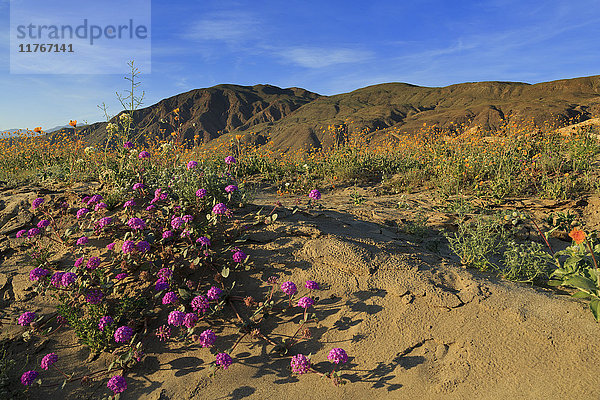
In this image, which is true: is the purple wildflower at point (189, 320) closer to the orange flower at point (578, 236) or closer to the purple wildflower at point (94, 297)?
the purple wildflower at point (94, 297)

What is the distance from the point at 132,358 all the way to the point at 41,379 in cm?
73

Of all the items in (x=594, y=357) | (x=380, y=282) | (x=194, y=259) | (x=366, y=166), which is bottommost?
(x=594, y=357)

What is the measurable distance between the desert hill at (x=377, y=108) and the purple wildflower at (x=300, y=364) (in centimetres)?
5852

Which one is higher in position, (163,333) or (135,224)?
(135,224)

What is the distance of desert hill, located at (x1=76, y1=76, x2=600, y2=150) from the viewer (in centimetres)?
8694

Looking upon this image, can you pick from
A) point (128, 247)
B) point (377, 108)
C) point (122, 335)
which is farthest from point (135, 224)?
point (377, 108)

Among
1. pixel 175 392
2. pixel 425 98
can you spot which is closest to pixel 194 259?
pixel 175 392

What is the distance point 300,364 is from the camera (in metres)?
2.30

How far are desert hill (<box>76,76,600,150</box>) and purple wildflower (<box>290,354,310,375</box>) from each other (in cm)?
5852

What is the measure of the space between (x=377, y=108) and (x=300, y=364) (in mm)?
134177

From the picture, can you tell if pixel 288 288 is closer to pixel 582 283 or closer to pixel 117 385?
pixel 117 385

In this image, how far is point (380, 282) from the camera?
3107mm

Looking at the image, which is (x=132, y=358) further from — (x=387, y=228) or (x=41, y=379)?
(x=387, y=228)

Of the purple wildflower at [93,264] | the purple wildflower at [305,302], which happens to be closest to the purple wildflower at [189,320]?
the purple wildflower at [305,302]
